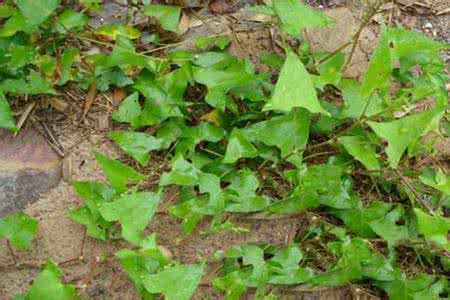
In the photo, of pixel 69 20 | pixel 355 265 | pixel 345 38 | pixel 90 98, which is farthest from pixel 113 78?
pixel 355 265

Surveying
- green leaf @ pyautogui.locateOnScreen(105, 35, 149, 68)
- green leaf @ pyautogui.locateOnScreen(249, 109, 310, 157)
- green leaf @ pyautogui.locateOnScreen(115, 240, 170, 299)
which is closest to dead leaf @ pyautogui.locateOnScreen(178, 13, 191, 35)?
green leaf @ pyautogui.locateOnScreen(105, 35, 149, 68)

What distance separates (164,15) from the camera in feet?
7.14

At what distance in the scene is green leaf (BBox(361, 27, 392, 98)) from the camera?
1.82 meters

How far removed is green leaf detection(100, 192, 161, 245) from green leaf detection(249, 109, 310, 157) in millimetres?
356

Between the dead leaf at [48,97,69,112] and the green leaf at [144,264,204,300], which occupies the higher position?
the dead leaf at [48,97,69,112]

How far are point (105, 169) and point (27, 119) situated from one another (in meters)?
0.33

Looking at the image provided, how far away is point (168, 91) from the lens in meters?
2.08

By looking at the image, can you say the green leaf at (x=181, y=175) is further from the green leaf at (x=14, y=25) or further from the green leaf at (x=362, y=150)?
the green leaf at (x=14, y=25)

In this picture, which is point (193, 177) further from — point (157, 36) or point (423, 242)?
point (423, 242)

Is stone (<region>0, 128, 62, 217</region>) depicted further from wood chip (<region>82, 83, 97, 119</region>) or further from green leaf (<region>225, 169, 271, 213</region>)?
green leaf (<region>225, 169, 271, 213</region>)

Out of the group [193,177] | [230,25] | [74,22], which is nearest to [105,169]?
[193,177]

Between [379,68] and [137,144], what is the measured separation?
70cm

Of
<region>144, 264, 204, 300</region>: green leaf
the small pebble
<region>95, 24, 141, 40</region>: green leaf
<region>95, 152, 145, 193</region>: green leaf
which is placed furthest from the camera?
the small pebble

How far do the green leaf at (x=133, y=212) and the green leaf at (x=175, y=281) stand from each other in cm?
11
